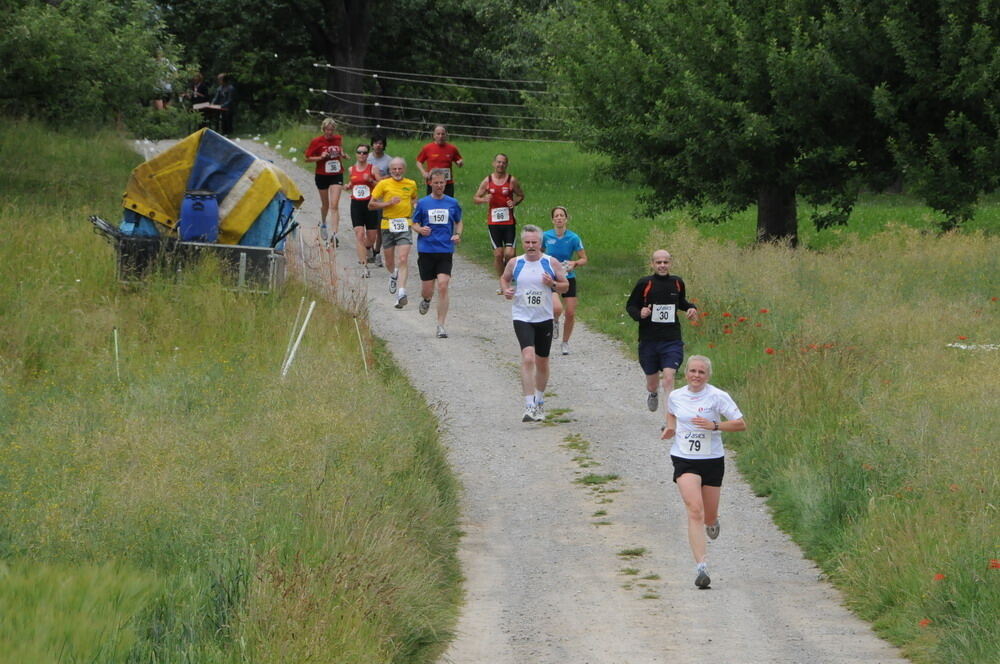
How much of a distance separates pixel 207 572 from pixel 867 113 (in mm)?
16498

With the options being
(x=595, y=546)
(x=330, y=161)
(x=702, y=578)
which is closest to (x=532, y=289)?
(x=595, y=546)

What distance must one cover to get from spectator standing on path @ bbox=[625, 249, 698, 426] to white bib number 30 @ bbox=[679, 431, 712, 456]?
325cm

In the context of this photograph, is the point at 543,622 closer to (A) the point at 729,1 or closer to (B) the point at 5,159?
(A) the point at 729,1

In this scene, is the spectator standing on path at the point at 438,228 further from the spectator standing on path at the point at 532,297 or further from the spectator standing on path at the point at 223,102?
the spectator standing on path at the point at 223,102

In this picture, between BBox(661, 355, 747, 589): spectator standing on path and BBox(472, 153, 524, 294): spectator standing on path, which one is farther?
BBox(472, 153, 524, 294): spectator standing on path

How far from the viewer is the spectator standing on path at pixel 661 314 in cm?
1352

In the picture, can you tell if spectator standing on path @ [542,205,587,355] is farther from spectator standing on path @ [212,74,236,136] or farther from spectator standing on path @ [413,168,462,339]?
spectator standing on path @ [212,74,236,136]

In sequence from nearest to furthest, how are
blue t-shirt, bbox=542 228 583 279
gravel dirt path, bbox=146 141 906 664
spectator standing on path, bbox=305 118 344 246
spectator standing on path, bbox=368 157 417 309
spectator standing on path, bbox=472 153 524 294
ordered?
1. gravel dirt path, bbox=146 141 906 664
2. blue t-shirt, bbox=542 228 583 279
3. spectator standing on path, bbox=368 157 417 309
4. spectator standing on path, bbox=472 153 524 294
5. spectator standing on path, bbox=305 118 344 246

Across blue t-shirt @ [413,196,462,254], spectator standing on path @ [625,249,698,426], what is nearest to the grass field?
spectator standing on path @ [625,249,698,426]

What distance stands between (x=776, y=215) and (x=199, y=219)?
1020 cm

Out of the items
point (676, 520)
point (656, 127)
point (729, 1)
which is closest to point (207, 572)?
point (676, 520)

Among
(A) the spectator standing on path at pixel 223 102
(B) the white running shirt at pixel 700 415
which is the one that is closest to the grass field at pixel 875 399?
(B) the white running shirt at pixel 700 415

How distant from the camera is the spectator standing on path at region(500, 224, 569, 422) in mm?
14273

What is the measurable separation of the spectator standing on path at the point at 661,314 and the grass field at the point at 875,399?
882 mm
